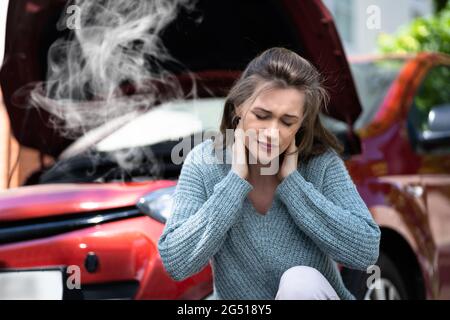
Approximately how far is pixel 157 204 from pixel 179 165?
0.56 m

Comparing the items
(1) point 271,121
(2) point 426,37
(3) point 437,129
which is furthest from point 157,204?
(2) point 426,37

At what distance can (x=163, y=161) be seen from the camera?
10.8ft

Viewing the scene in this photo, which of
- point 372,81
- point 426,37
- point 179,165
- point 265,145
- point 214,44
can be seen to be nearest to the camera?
point 265,145

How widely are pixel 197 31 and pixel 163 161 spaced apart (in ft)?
2.29

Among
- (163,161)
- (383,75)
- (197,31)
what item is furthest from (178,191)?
(383,75)

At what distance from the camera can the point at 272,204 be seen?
7.06 feet

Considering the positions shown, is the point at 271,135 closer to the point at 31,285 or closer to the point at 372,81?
the point at 31,285

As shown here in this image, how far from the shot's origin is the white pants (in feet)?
6.40

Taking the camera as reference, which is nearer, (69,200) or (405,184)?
(69,200)

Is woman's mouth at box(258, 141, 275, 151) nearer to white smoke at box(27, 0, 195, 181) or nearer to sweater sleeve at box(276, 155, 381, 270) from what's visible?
sweater sleeve at box(276, 155, 381, 270)

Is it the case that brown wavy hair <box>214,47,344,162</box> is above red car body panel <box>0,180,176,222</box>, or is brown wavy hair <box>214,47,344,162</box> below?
above

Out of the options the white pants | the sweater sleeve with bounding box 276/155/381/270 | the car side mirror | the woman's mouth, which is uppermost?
the woman's mouth

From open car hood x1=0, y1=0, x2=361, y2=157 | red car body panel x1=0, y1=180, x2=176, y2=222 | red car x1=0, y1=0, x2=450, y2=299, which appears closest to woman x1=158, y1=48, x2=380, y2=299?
red car x1=0, y1=0, x2=450, y2=299

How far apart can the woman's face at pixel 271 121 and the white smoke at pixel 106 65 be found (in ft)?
5.06
